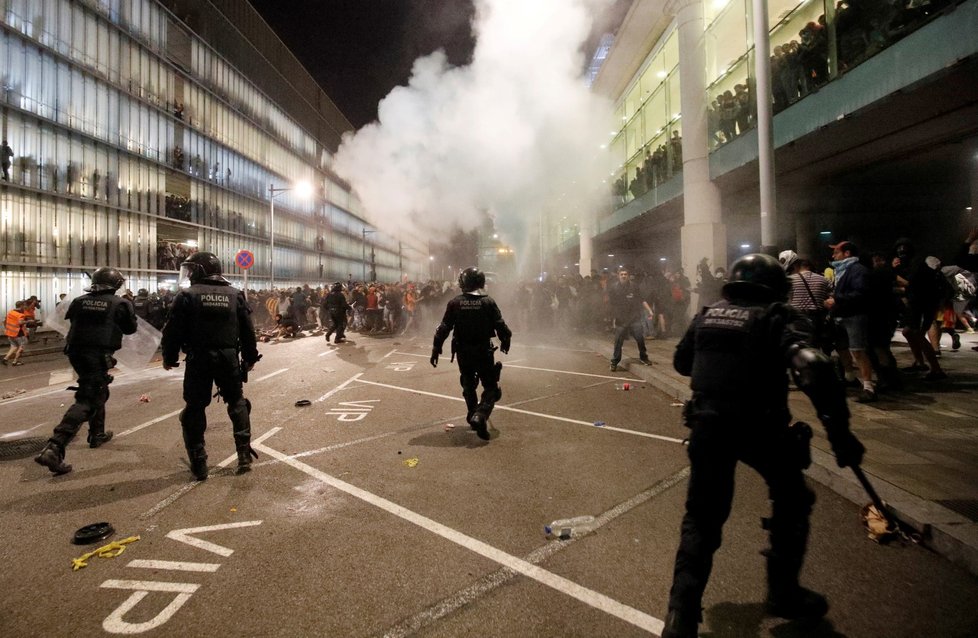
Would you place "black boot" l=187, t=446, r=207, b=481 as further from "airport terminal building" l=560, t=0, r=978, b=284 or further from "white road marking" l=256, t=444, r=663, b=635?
"airport terminal building" l=560, t=0, r=978, b=284

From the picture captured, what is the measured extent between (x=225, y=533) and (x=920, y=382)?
7645 mm

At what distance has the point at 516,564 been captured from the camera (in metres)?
2.57

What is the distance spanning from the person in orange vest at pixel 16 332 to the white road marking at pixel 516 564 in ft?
37.8

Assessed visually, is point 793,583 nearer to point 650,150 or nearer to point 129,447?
point 129,447

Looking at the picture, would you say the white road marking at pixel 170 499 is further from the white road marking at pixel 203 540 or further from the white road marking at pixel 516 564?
the white road marking at pixel 516 564

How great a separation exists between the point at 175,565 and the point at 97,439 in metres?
2.94

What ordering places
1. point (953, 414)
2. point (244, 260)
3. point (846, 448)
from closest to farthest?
point (846, 448) → point (953, 414) → point (244, 260)

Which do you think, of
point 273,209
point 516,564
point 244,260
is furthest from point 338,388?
point 273,209

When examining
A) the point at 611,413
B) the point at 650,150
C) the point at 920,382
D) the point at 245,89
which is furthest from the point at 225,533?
the point at 245,89

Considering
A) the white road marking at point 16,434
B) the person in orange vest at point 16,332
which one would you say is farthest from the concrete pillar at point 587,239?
the white road marking at point 16,434

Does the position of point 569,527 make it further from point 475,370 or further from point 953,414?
point 953,414

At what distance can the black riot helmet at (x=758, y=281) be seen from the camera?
2211 mm

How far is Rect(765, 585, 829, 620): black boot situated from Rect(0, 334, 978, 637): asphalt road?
0.05 meters

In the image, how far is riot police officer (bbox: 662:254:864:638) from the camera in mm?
2018
